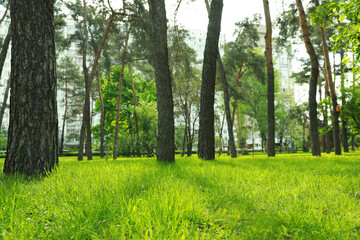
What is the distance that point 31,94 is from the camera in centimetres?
387

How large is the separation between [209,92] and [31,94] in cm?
489

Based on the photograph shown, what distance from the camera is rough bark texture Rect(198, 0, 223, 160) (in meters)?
7.36

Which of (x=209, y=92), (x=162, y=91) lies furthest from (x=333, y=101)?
(x=162, y=91)

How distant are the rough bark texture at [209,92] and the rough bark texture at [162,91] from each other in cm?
116

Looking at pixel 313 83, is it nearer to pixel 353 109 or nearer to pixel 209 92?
pixel 353 109

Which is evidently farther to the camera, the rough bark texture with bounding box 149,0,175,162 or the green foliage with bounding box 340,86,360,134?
the green foliage with bounding box 340,86,360,134

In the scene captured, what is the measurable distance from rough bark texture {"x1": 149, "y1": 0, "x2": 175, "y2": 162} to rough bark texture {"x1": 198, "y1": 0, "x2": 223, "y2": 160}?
1.16m


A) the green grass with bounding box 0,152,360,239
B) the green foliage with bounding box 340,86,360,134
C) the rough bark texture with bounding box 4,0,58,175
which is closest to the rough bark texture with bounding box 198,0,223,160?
the rough bark texture with bounding box 4,0,58,175

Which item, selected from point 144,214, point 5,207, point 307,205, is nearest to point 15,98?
point 5,207

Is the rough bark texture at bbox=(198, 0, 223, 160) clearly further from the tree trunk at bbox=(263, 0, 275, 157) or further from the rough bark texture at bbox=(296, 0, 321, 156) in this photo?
the rough bark texture at bbox=(296, 0, 321, 156)

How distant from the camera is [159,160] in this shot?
6.46 m

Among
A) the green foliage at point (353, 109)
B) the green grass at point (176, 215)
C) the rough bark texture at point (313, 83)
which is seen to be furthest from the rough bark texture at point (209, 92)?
the green foliage at point (353, 109)

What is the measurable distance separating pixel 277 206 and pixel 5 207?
233 cm

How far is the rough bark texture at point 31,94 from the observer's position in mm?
3783
